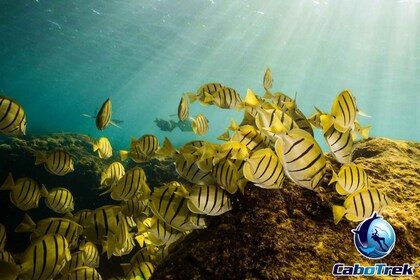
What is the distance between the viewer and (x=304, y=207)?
2.62 metres

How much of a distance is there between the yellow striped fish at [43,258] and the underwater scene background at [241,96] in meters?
0.27

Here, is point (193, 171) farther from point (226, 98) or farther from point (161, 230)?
point (226, 98)

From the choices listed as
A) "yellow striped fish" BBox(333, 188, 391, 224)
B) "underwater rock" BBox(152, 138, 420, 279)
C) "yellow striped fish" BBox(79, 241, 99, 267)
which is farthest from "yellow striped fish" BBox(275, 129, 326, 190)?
"yellow striped fish" BBox(79, 241, 99, 267)

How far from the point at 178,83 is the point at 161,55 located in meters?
16.0

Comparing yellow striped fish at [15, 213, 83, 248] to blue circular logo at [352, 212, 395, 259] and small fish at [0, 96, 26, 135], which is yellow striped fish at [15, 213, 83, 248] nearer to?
small fish at [0, 96, 26, 135]

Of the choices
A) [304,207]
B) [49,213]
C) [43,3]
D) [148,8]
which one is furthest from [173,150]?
[43,3]

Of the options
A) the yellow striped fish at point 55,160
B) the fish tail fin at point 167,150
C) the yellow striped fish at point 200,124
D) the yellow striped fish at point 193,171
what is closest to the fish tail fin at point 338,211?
the yellow striped fish at point 193,171

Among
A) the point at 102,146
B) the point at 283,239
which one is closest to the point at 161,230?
the point at 283,239

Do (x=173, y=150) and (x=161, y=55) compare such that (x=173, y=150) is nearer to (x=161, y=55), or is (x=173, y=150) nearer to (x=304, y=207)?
(x=304, y=207)

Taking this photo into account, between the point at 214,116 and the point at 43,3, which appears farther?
the point at 214,116

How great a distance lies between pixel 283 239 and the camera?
A: 219cm

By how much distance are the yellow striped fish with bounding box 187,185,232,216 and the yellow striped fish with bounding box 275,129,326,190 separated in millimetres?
626

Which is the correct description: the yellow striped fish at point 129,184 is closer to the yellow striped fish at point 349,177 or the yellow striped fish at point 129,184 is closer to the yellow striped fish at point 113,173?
the yellow striped fish at point 113,173

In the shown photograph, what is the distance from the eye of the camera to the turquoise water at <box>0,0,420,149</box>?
24375mm
